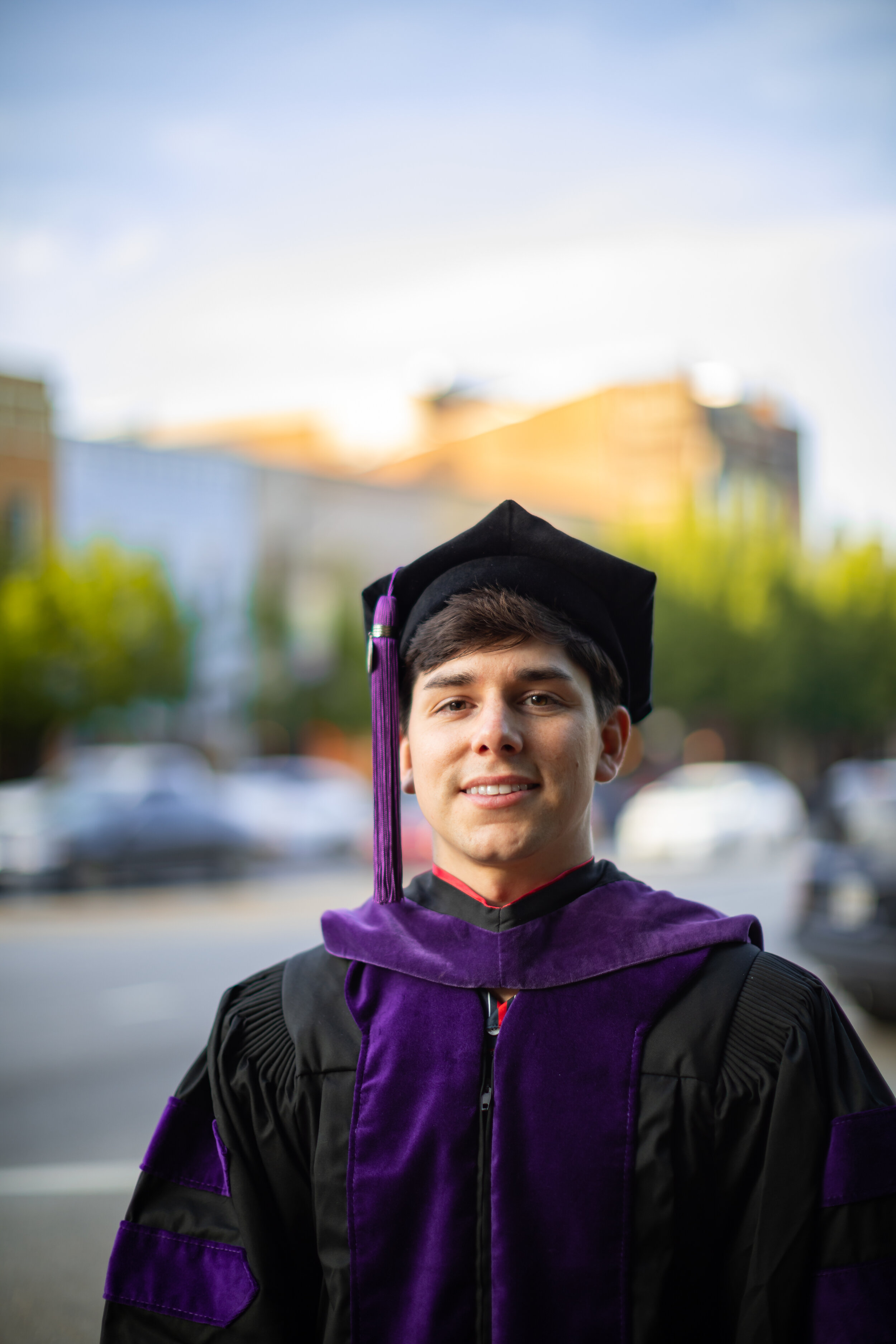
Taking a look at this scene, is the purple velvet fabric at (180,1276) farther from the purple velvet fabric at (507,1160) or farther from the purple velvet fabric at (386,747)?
the purple velvet fabric at (386,747)

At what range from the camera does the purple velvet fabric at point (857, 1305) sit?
4.52 ft

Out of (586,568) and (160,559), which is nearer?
(586,568)

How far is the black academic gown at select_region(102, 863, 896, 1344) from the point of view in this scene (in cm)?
141

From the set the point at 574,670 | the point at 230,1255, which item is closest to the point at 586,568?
the point at 574,670

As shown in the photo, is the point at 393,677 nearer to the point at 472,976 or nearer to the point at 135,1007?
the point at 472,976

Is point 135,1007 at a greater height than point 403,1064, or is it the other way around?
point 403,1064

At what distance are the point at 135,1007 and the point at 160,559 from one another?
55.6 ft

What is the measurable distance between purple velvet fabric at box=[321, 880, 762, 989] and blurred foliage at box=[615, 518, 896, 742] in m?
26.8

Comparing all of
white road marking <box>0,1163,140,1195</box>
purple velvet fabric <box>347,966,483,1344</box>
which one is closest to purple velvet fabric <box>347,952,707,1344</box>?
purple velvet fabric <box>347,966,483,1344</box>

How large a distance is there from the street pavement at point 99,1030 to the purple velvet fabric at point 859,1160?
8.90 ft

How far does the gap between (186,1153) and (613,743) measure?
80cm

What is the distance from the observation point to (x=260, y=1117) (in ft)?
5.17

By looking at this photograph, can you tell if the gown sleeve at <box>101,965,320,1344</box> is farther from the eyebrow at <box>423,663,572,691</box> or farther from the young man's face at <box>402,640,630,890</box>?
the eyebrow at <box>423,663,572,691</box>

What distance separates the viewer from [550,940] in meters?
1.57
